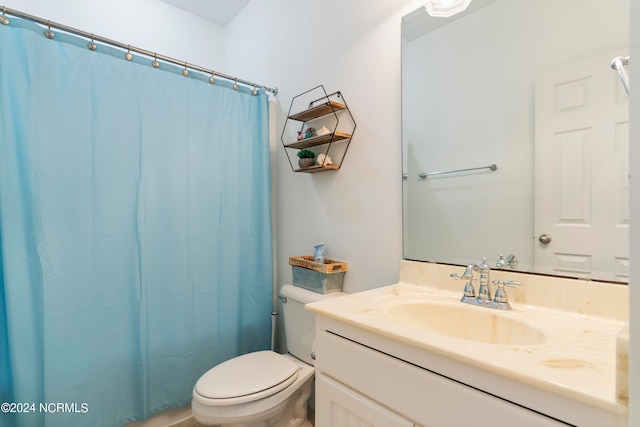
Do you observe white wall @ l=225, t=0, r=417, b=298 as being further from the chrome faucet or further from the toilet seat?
the toilet seat

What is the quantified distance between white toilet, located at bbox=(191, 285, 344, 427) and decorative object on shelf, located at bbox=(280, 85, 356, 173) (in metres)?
0.67

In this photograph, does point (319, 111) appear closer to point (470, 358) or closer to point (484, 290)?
point (484, 290)

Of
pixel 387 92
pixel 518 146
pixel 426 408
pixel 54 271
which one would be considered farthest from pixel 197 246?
pixel 518 146

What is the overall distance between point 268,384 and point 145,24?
2.39 metres

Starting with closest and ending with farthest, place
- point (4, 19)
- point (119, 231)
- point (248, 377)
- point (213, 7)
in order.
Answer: point (4, 19) < point (248, 377) < point (119, 231) < point (213, 7)

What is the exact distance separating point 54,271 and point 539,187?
1.84 metres

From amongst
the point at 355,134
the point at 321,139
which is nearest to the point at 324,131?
the point at 321,139

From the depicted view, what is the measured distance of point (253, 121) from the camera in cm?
193

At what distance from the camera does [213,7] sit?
233cm

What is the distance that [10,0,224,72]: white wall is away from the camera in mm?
1907

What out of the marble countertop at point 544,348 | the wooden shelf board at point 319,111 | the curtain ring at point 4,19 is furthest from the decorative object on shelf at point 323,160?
the curtain ring at point 4,19

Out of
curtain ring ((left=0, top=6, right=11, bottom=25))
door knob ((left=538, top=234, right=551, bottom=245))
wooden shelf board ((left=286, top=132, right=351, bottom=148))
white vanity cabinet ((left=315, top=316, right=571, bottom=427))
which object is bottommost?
white vanity cabinet ((left=315, top=316, right=571, bottom=427))

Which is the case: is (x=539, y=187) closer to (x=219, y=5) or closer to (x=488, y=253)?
(x=488, y=253)

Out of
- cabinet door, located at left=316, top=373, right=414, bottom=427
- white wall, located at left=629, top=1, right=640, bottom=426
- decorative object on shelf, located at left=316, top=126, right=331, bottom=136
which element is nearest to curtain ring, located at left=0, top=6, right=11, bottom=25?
decorative object on shelf, located at left=316, top=126, right=331, bottom=136
